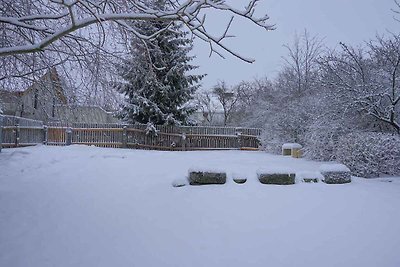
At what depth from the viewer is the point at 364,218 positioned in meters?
4.35

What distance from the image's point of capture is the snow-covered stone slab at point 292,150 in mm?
10826

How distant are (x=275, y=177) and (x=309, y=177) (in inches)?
28.8

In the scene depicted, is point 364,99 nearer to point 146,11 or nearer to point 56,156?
point 146,11

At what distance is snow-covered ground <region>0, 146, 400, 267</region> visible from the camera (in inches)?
131

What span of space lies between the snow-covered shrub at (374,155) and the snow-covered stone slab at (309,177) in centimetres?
143

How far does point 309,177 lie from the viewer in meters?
5.93

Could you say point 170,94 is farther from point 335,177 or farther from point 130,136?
→ point 335,177

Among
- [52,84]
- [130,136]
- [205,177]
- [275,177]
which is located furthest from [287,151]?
[52,84]

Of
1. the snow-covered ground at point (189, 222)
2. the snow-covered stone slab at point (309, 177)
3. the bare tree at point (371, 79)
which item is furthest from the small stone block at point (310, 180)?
the bare tree at point (371, 79)

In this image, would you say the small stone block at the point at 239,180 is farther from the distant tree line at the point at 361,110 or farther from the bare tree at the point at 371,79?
the bare tree at the point at 371,79

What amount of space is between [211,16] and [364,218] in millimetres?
3453

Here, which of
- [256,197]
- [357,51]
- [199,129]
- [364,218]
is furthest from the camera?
[199,129]

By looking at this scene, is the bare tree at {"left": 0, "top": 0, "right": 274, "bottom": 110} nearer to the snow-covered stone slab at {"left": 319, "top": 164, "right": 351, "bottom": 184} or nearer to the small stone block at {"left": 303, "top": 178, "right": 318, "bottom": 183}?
the small stone block at {"left": 303, "top": 178, "right": 318, "bottom": 183}

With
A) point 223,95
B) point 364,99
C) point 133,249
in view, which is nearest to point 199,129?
point 364,99
